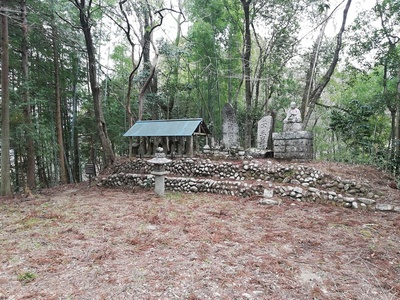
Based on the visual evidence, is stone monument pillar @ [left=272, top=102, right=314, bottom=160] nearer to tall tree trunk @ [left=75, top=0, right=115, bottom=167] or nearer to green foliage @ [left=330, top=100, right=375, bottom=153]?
green foliage @ [left=330, top=100, right=375, bottom=153]

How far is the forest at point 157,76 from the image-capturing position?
7.38 m

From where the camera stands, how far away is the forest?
7383mm

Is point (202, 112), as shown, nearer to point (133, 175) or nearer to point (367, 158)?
point (133, 175)

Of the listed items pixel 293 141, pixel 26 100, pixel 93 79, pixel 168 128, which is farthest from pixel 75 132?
pixel 293 141

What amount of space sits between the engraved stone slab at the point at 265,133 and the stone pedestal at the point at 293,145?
716 mm

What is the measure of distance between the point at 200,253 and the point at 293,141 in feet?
16.5

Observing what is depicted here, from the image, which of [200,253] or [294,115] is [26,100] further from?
[294,115]

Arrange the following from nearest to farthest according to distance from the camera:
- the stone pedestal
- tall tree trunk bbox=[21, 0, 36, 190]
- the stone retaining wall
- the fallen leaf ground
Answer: the fallen leaf ground < the stone retaining wall < the stone pedestal < tall tree trunk bbox=[21, 0, 36, 190]

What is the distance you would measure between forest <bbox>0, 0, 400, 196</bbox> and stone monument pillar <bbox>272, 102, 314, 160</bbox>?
1513 millimetres

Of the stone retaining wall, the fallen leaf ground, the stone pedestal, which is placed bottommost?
the fallen leaf ground

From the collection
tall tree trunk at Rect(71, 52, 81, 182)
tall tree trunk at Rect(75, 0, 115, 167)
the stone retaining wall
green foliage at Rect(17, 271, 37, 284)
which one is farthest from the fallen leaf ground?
tall tree trunk at Rect(71, 52, 81, 182)

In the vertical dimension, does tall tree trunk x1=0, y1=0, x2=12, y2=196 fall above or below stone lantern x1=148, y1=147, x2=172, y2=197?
above

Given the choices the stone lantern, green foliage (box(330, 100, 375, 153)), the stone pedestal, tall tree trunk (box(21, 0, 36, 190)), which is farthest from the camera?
green foliage (box(330, 100, 375, 153))

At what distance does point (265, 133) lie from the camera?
310 inches
